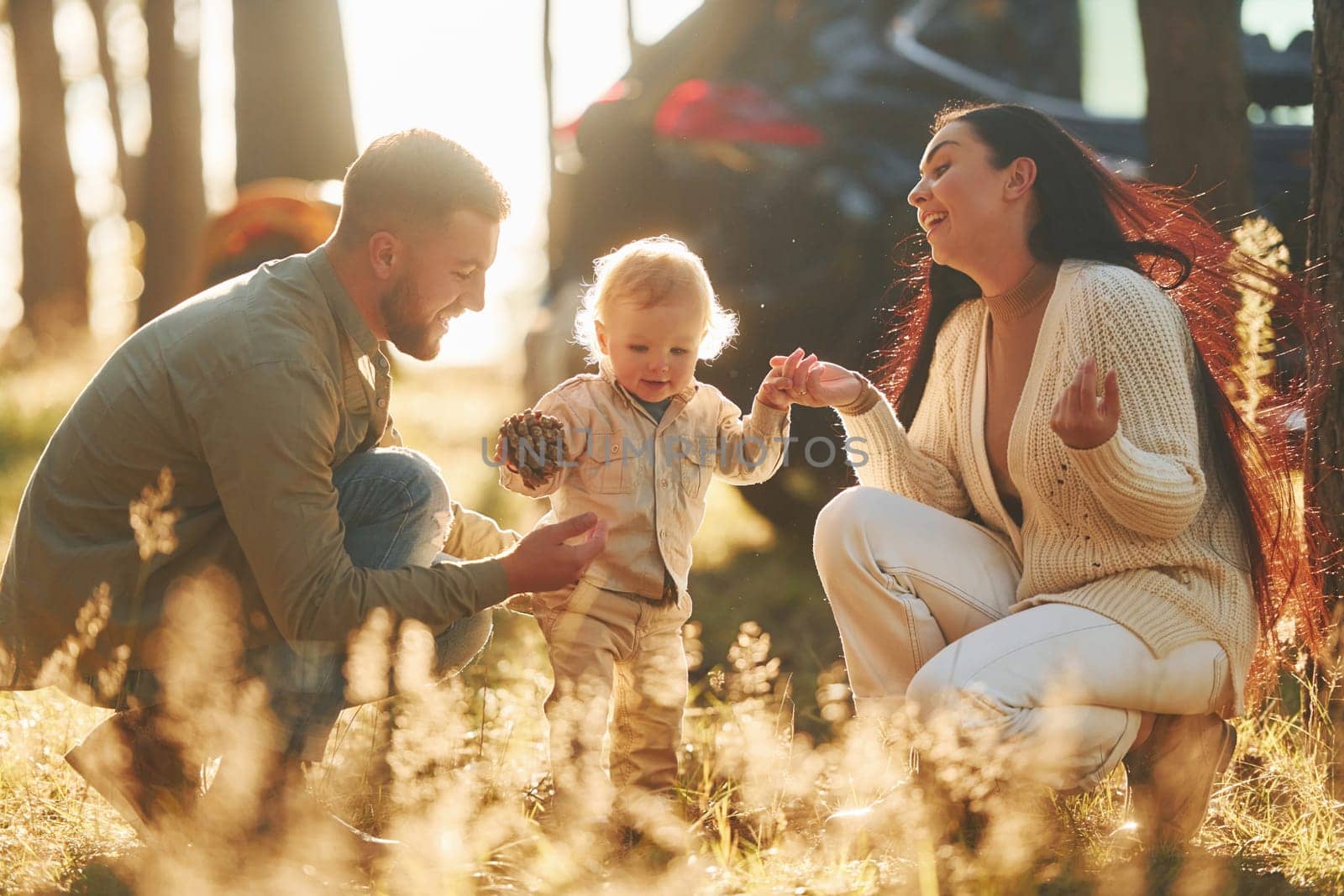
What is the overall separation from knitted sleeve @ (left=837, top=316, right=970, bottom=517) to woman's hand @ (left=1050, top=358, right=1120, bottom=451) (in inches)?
23.7

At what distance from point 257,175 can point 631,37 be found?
10.2 ft

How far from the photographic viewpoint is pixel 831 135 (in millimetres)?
4863

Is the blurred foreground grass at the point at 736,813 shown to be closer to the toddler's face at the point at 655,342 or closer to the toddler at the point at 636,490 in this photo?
the toddler at the point at 636,490

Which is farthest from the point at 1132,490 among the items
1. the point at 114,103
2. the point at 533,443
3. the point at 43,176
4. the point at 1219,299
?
the point at 114,103

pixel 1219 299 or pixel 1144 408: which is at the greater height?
pixel 1219 299

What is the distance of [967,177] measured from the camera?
10.0 feet

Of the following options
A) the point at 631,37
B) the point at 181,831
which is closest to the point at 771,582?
the point at 181,831

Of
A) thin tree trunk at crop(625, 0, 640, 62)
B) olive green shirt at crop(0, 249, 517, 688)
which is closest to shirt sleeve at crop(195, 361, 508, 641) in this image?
olive green shirt at crop(0, 249, 517, 688)

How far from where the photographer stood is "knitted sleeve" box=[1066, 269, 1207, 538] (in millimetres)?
2660

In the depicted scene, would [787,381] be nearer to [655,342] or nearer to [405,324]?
[655,342]

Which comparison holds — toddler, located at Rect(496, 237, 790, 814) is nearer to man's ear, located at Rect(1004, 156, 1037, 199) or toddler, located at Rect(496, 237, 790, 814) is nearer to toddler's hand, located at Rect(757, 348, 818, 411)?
toddler's hand, located at Rect(757, 348, 818, 411)

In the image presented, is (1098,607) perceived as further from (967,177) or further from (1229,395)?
(967,177)

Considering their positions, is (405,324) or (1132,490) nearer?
(1132,490)

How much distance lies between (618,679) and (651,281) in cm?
92
